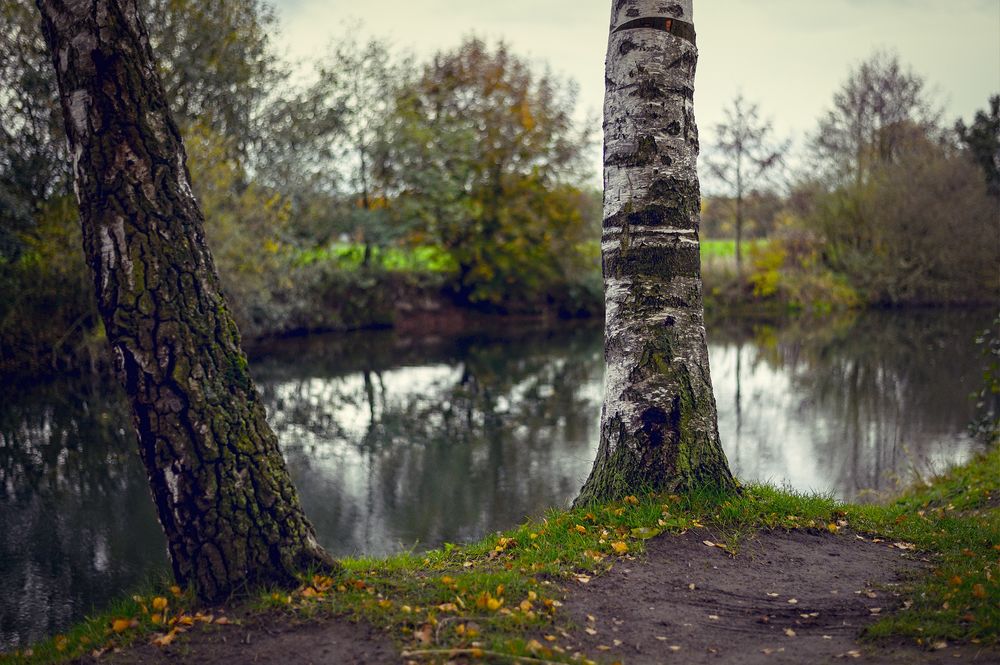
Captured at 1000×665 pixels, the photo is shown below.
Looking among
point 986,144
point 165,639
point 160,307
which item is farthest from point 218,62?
point 986,144

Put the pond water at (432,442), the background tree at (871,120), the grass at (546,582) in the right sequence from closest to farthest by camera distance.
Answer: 1. the grass at (546,582)
2. the pond water at (432,442)
3. the background tree at (871,120)

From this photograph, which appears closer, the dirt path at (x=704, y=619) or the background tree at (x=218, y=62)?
the dirt path at (x=704, y=619)

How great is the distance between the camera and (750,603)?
16.2 feet

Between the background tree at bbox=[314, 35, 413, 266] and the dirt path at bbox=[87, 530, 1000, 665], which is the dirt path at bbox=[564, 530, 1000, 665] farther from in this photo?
the background tree at bbox=[314, 35, 413, 266]

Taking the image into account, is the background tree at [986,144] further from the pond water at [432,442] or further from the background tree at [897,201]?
the pond water at [432,442]

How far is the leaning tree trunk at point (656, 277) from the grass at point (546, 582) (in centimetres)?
31

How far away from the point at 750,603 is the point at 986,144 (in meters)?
37.2

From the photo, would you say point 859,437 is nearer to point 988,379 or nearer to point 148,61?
point 988,379

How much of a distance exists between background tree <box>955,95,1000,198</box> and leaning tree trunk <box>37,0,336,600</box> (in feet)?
124

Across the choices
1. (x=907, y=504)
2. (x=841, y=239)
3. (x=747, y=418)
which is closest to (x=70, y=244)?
(x=747, y=418)

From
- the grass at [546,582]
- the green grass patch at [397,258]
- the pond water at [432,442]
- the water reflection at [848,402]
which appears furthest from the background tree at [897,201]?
the grass at [546,582]

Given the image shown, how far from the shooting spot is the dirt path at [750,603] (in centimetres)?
427

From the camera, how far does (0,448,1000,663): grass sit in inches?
170

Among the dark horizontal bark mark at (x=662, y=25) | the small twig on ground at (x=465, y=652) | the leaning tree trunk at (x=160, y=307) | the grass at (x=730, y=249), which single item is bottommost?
the small twig on ground at (x=465, y=652)
